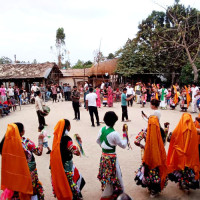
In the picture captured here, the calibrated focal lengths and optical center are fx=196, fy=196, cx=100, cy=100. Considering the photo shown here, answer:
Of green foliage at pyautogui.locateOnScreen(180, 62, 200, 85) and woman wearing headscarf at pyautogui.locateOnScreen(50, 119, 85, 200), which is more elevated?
green foliage at pyautogui.locateOnScreen(180, 62, 200, 85)

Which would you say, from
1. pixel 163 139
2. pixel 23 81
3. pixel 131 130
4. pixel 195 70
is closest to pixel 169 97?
pixel 195 70

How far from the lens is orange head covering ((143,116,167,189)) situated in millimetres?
3166

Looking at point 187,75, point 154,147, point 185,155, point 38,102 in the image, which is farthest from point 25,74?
point 185,155

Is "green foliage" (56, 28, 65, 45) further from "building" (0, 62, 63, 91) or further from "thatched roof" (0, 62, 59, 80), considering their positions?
"building" (0, 62, 63, 91)

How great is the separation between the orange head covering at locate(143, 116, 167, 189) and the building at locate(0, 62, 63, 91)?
735 inches

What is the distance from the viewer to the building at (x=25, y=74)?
822 inches

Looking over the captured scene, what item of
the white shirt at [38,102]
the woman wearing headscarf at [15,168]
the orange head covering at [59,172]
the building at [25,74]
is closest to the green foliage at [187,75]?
the building at [25,74]

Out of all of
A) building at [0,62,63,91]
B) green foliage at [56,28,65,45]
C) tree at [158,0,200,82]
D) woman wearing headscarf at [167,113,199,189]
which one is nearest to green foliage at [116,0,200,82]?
tree at [158,0,200,82]

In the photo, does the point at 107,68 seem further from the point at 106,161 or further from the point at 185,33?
the point at 106,161

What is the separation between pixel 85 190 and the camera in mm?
3727

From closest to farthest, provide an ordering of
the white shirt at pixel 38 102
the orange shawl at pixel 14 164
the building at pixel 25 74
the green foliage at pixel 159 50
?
1. the orange shawl at pixel 14 164
2. the white shirt at pixel 38 102
3. the green foliage at pixel 159 50
4. the building at pixel 25 74

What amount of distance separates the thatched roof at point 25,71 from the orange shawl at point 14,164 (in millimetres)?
18600

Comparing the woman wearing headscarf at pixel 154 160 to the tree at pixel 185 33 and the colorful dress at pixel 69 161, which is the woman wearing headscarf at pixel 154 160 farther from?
the tree at pixel 185 33

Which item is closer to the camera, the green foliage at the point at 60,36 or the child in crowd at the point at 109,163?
the child in crowd at the point at 109,163
